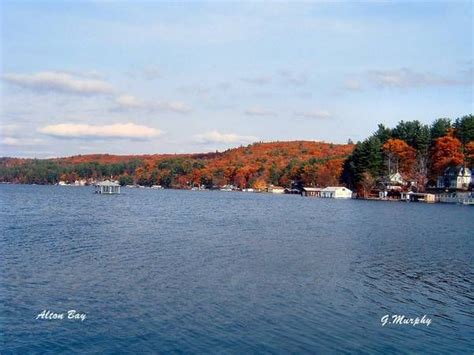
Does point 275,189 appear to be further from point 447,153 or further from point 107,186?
point 447,153

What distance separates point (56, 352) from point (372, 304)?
38.9ft

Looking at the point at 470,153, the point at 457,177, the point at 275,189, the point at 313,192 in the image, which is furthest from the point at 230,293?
the point at 275,189

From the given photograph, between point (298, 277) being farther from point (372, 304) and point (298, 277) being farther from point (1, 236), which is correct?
point (1, 236)

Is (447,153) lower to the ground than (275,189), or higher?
higher

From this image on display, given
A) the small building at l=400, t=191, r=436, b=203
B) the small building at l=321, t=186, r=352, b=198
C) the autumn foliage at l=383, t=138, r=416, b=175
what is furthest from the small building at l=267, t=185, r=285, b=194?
the small building at l=400, t=191, r=436, b=203

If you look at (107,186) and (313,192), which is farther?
(313,192)

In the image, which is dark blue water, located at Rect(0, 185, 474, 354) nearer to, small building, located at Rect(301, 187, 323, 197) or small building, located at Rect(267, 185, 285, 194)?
small building, located at Rect(301, 187, 323, 197)

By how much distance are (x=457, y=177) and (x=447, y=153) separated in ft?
29.4

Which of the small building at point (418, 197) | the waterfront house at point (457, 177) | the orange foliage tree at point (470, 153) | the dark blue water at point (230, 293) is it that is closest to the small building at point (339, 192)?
the small building at point (418, 197)

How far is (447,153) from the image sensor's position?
109125 mm

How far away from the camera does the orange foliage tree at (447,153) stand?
4218 inches

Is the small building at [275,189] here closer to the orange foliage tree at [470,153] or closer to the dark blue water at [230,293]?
the orange foliage tree at [470,153]

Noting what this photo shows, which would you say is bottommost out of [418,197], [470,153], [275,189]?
[418,197]

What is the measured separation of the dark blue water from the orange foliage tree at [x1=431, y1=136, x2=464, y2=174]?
74.9m
